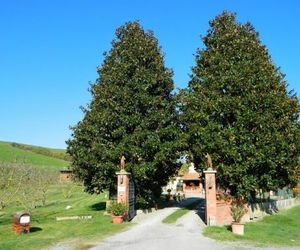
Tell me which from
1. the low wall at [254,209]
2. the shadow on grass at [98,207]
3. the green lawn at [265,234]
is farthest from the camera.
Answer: the shadow on grass at [98,207]

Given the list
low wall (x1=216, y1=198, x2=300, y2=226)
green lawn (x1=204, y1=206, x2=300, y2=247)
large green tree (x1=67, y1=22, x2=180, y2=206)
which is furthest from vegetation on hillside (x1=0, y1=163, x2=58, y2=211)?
green lawn (x1=204, y1=206, x2=300, y2=247)

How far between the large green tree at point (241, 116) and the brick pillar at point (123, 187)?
5752mm

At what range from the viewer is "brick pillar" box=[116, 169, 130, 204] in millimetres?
27641

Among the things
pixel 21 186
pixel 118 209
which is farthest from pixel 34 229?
pixel 21 186

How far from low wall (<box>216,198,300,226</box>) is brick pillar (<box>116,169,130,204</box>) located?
6.14 m

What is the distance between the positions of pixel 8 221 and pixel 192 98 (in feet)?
53.6

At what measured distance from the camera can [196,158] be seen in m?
31.3

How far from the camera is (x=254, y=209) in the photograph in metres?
32.2

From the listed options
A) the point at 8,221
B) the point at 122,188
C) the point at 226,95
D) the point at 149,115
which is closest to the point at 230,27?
the point at 226,95

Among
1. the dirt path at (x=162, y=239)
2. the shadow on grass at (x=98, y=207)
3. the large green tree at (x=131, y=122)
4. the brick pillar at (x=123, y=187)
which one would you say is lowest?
the dirt path at (x=162, y=239)

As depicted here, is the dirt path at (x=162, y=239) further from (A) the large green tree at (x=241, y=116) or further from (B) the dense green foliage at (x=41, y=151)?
(B) the dense green foliage at (x=41, y=151)

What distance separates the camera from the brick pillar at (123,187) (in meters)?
27.6

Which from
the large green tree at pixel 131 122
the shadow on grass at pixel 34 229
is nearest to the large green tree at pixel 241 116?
the large green tree at pixel 131 122

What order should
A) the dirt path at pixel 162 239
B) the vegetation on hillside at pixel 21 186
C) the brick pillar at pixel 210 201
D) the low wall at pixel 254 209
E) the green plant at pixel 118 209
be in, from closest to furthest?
the dirt path at pixel 162 239
the brick pillar at pixel 210 201
the green plant at pixel 118 209
the low wall at pixel 254 209
the vegetation on hillside at pixel 21 186
